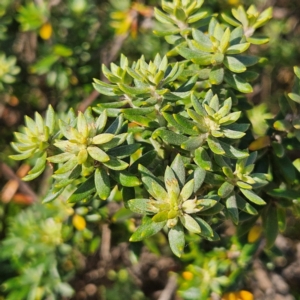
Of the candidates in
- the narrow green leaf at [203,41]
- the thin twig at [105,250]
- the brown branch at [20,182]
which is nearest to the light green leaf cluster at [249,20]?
the narrow green leaf at [203,41]

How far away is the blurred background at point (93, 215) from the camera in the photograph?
203cm

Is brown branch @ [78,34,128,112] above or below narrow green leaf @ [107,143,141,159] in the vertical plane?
below

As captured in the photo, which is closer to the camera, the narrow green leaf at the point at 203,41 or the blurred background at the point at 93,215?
the narrow green leaf at the point at 203,41

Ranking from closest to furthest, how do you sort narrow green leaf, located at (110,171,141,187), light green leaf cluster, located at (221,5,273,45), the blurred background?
narrow green leaf, located at (110,171,141,187) → light green leaf cluster, located at (221,5,273,45) → the blurred background

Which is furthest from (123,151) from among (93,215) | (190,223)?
(93,215)

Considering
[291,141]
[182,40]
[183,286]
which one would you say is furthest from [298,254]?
[182,40]

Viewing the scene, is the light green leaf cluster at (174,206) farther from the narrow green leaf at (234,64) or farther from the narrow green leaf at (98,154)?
the narrow green leaf at (234,64)

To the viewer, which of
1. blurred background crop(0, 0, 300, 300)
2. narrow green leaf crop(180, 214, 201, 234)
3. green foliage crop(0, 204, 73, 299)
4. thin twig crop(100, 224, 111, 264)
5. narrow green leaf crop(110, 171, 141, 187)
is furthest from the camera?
thin twig crop(100, 224, 111, 264)

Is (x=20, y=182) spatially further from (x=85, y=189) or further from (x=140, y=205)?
(x=140, y=205)

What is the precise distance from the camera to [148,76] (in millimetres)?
1332

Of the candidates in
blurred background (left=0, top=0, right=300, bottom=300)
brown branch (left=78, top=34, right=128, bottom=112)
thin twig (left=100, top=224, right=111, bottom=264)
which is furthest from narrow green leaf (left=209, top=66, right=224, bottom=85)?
thin twig (left=100, top=224, right=111, bottom=264)

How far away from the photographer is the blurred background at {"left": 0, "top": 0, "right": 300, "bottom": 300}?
2.03 meters

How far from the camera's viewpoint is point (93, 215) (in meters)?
1.92

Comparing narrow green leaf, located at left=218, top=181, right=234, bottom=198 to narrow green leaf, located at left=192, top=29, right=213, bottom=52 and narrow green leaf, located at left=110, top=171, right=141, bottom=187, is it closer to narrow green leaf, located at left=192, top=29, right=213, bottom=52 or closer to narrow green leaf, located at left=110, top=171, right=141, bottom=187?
narrow green leaf, located at left=110, top=171, right=141, bottom=187
